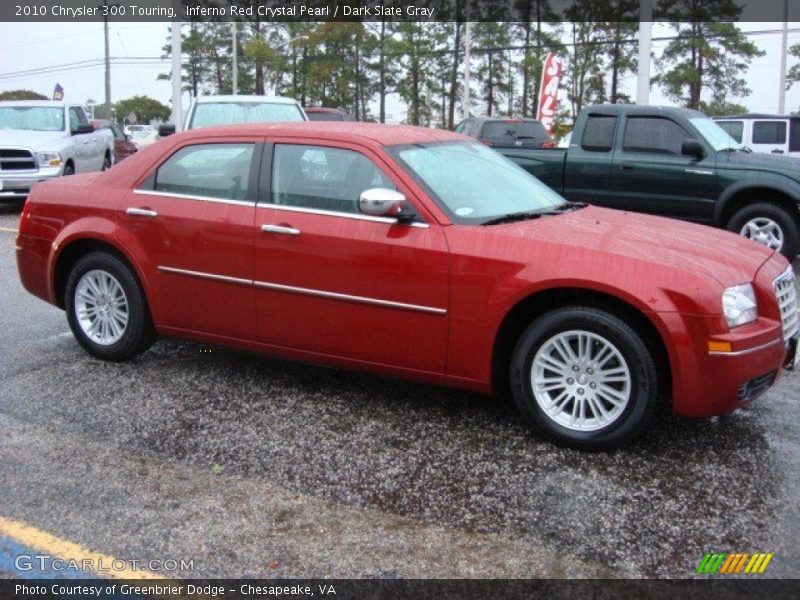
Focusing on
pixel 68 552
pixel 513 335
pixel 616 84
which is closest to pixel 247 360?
pixel 513 335

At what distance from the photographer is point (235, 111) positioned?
A: 12.1 m

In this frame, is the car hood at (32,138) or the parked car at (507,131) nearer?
the car hood at (32,138)

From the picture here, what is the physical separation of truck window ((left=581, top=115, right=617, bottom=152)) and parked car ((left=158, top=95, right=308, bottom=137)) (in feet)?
14.1

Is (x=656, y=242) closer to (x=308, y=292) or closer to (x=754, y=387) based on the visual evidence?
(x=754, y=387)

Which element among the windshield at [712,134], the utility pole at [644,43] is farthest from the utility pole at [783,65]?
the windshield at [712,134]

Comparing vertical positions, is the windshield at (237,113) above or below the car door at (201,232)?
above

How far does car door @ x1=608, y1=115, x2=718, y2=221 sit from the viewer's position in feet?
30.8

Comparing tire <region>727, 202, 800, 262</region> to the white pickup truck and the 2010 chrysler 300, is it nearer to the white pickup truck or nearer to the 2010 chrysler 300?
the 2010 chrysler 300

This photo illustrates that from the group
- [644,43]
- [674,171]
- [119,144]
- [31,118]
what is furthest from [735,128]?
[31,118]

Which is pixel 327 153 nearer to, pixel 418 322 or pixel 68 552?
pixel 418 322

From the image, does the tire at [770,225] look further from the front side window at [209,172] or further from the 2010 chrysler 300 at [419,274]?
the front side window at [209,172]

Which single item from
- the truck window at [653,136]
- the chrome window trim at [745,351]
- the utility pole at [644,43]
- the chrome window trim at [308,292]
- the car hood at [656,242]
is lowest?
the chrome window trim at [745,351]

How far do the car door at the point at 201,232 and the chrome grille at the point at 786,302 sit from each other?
2.83 meters

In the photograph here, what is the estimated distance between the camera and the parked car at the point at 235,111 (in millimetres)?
12062
